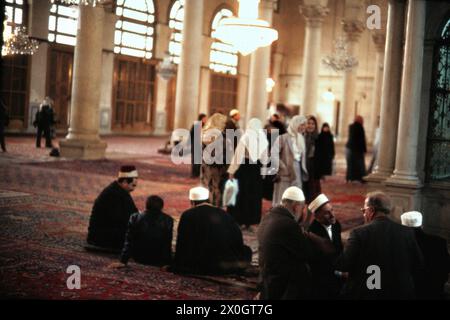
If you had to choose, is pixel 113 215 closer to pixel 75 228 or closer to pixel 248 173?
pixel 75 228

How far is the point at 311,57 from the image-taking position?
58.9 ft

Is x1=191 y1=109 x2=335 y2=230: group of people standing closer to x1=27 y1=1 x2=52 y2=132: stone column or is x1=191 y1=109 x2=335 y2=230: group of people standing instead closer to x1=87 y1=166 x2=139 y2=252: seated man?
x1=87 y1=166 x2=139 y2=252: seated man

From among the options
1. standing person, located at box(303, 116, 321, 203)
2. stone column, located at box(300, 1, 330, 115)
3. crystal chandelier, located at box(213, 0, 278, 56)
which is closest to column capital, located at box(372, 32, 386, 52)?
stone column, located at box(300, 1, 330, 115)

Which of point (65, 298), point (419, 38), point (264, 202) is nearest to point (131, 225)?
point (65, 298)

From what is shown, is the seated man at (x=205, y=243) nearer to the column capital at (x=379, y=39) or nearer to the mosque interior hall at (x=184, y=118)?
the mosque interior hall at (x=184, y=118)

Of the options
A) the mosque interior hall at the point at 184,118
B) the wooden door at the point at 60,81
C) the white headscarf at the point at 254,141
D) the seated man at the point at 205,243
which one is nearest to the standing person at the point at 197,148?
the mosque interior hall at the point at 184,118

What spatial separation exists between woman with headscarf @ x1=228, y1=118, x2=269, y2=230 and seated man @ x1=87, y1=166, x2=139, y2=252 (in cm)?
198

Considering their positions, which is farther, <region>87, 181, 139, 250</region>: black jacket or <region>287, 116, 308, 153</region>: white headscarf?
<region>287, 116, 308, 153</region>: white headscarf

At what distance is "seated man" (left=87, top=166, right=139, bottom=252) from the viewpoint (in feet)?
19.5

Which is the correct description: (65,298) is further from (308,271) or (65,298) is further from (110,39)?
(110,39)

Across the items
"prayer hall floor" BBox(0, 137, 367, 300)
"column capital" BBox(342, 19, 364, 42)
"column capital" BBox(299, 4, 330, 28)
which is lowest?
"prayer hall floor" BBox(0, 137, 367, 300)

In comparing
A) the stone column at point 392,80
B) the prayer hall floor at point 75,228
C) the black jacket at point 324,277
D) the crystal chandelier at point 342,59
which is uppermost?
the crystal chandelier at point 342,59

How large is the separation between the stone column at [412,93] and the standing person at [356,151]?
620 cm

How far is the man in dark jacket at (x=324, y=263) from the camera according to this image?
170 inches
